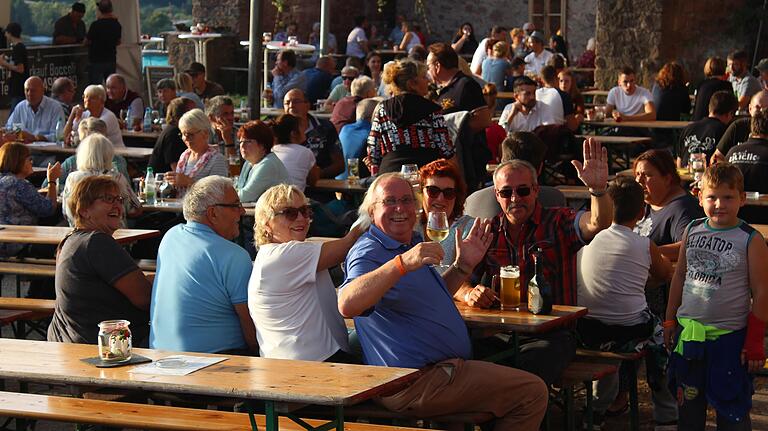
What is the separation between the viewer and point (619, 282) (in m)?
5.05

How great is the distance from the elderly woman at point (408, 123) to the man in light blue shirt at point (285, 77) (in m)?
6.20

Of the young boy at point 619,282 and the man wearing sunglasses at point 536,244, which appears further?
the young boy at point 619,282

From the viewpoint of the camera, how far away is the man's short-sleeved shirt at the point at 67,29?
16094 millimetres

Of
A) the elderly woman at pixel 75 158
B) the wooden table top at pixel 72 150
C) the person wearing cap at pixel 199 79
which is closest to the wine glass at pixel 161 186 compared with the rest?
the elderly woman at pixel 75 158

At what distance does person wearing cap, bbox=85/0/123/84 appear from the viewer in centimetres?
1560

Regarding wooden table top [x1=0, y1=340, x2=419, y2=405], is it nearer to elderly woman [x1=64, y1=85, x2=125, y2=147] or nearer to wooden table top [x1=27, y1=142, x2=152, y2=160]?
wooden table top [x1=27, y1=142, x2=152, y2=160]

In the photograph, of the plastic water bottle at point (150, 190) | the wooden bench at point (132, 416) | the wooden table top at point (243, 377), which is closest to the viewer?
the wooden table top at point (243, 377)

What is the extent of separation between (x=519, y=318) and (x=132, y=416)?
1.39 meters

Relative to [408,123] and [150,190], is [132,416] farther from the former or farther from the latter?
[150,190]

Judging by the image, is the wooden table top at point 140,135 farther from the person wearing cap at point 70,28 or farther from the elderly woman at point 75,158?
the person wearing cap at point 70,28

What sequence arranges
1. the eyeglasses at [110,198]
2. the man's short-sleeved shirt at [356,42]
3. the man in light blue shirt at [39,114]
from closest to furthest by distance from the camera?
the eyeglasses at [110,198] → the man in light blue shirt at [39,114] → the man's short-sleeved shirt at [356,42]

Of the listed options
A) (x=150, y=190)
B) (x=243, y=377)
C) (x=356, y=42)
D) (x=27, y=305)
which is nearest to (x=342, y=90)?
(x=150, y=190)

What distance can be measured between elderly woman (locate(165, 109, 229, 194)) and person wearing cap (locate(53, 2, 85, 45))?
8.67m

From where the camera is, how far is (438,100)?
29.3 feet
